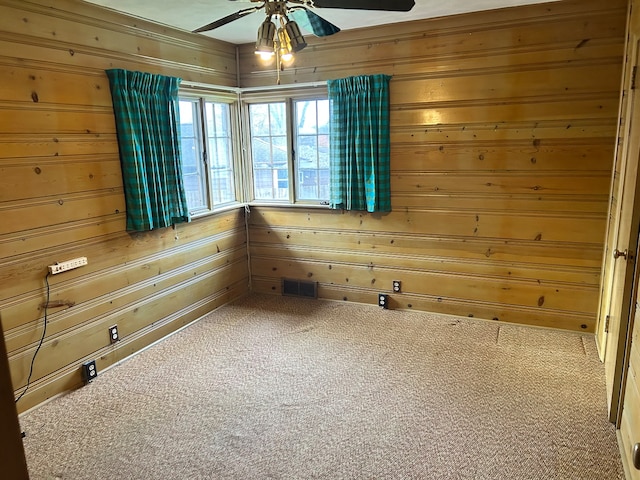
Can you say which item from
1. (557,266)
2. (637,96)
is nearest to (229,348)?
(557,266)

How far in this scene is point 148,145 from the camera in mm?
3336

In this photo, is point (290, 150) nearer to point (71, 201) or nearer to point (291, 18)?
point (291, 18)

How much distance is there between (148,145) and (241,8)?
1.17 meters

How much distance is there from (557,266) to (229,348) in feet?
8.79

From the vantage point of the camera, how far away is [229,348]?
3.55 metres

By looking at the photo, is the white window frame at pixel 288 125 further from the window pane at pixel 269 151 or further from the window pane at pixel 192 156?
the window pane at pixel 192 156

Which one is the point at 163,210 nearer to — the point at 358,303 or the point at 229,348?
the point at 229,348

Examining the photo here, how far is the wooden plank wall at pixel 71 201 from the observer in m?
2.59

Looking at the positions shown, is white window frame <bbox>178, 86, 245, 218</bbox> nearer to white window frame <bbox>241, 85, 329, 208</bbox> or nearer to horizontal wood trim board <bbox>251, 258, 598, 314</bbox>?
white window frame <bbox>241, 85, 329, 208</bbox>

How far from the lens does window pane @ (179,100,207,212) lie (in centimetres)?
395

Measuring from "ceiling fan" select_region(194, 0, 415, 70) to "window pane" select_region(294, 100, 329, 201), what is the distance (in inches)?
66.4

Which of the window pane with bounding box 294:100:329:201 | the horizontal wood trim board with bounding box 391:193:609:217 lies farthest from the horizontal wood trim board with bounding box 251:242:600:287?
the window pane with bounding box 294:100:329:201

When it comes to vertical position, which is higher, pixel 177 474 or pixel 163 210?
pixel 163 210

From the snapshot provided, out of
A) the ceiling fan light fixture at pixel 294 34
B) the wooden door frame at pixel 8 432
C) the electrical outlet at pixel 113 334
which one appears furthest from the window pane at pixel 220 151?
the wooden door frame at pixel 8 432
